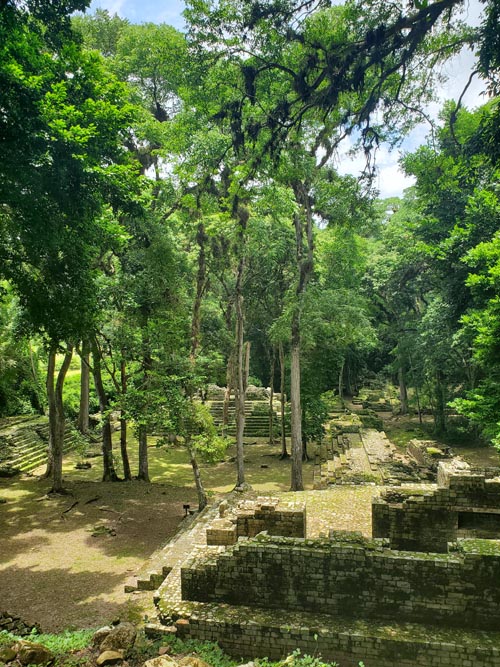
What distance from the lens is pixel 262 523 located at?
780 centimetres

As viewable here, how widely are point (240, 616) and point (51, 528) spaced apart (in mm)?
8185

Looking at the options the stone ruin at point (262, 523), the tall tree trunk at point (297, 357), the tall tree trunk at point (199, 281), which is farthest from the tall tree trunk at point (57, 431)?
the stone ruin at point (262, 523)

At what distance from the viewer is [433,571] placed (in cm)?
611

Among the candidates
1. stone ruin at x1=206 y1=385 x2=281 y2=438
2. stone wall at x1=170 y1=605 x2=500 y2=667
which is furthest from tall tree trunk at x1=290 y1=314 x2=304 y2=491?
stone ruin at x1=206 y1=385 x2=281 y2=438

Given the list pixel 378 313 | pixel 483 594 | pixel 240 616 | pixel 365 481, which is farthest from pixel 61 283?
pixel 378 313

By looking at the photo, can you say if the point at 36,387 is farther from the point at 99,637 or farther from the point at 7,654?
the point at 7,654

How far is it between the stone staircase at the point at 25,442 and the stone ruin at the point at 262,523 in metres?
10.2

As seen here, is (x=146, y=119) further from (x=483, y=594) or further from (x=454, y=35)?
(x=483, y=594)

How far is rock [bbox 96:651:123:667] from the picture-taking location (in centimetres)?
540

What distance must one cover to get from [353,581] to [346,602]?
312 millimetres

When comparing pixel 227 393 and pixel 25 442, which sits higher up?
pixel 227 393

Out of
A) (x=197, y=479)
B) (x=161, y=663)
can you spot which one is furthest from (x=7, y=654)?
(x=197, y=479)

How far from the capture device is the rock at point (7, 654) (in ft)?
16.6

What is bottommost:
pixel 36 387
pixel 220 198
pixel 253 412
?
pixel 253 412
